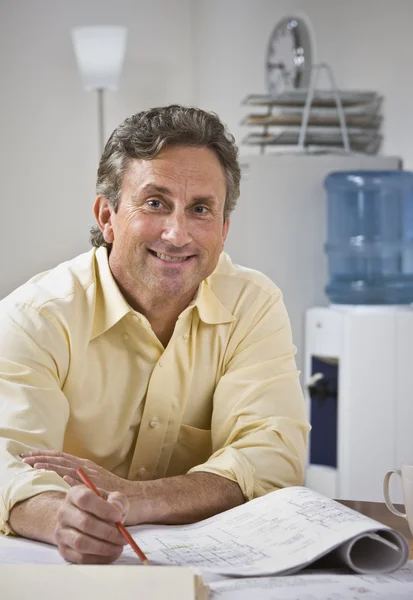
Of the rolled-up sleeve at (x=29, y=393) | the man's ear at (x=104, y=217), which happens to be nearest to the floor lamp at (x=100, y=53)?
the man's ear at (x=104, y=217)

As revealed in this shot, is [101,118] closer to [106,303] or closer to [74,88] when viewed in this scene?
[74,88]

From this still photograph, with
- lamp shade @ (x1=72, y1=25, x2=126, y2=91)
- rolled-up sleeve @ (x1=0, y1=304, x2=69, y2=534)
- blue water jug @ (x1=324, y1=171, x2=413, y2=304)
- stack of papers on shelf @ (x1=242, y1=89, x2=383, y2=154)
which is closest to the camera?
rolled-up sleeve @ (x1=0, y1=304, x2=69, y2=534)

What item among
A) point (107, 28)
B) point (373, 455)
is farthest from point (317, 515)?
point (107, 28)

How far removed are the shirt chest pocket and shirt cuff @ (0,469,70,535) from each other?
37 centimetres

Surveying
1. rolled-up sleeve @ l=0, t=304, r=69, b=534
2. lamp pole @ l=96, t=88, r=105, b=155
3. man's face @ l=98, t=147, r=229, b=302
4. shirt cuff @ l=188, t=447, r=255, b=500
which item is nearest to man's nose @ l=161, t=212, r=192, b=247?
man's face @ l=98, t=147, r=229, b=302

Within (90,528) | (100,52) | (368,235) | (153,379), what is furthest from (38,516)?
(100,52)

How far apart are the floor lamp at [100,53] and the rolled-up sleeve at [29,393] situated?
114 inches

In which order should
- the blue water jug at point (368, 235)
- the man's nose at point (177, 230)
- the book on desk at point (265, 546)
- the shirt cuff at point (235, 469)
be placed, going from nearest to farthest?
the book on desk at point (265, 546) < the shirt cuff at point (235, 469) < the man's nose at point (177, 230) < the blue water jug at point (368, 235)

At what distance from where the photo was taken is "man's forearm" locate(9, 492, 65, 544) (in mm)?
993

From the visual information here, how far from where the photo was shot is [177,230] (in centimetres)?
135

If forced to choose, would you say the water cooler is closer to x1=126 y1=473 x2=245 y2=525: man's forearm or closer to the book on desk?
x1=126 y1=473 x2=245 y2=525: man's forearm

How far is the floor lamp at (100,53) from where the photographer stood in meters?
3.98

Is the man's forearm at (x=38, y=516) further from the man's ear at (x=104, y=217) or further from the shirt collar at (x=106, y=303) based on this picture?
the man's ear at (x=104, y=217)

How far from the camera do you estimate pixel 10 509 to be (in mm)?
1062
